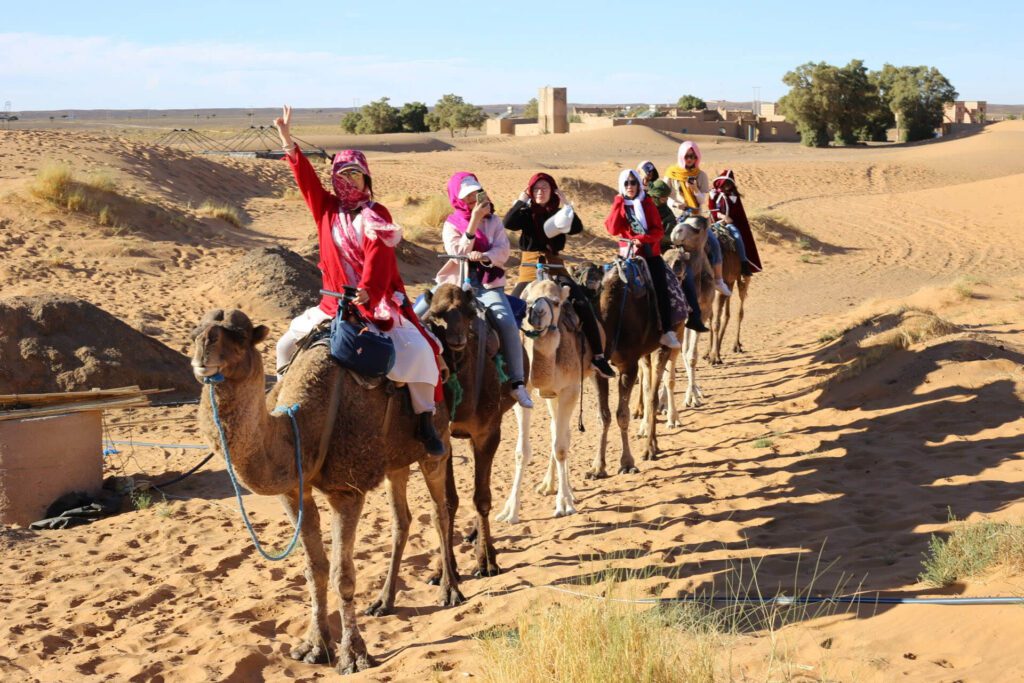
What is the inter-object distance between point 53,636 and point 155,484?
3.51 metres

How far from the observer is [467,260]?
27.9 feet

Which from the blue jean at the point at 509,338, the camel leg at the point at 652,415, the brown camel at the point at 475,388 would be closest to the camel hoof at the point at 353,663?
the brown camel at the point at 475,388

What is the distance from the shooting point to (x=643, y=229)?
11.2m

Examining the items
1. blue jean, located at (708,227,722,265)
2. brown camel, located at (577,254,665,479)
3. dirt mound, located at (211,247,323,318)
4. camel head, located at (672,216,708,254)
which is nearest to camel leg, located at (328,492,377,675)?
brown camel, located at (577,254,665,479)

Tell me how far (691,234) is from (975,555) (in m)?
7.26

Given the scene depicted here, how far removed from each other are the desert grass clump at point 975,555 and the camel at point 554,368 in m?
3.40

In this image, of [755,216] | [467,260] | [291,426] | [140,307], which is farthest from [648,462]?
[755,216]

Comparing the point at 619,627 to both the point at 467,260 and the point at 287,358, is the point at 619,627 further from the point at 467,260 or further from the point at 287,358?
the point at 467,260

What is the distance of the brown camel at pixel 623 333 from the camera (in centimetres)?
1080

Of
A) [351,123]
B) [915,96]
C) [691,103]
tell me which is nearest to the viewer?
[915,96]

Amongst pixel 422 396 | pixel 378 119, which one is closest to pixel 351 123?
pixel 378 119

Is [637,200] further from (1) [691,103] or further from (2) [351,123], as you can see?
(1) [691,103]

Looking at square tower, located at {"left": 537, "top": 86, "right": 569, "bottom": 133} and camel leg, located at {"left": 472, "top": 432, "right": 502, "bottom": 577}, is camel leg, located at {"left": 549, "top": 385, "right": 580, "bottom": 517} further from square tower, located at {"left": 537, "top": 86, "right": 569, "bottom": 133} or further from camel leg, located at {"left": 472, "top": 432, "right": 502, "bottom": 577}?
square tower, located at {"left": 537, "top": 86, "right": 569, "bottom": 133}

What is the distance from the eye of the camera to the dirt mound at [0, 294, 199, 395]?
1296 centimetres
